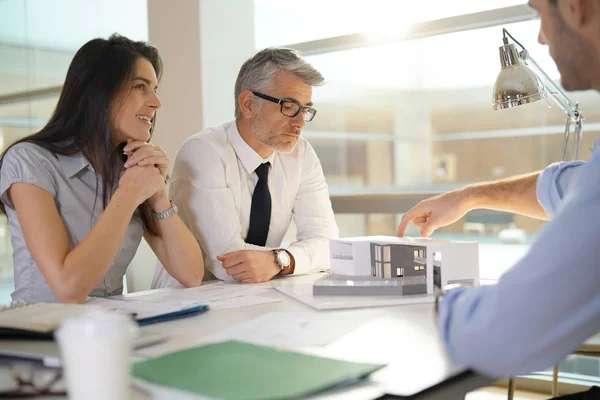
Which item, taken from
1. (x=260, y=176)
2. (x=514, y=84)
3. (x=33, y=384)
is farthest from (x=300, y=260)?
(x=33, y=384)

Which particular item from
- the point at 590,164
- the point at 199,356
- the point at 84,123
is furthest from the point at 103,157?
the point at 590,164

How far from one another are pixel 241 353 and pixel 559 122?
319cm

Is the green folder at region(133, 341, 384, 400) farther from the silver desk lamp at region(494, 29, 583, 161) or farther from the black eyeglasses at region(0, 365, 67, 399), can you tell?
the silver desk lamp at region(494, 29, 583, 161)

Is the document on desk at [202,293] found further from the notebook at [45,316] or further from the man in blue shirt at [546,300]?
the man in blue shirt at [546,300]

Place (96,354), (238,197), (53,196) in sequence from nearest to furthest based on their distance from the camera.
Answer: (96,354) → (53,196) → (238,197)

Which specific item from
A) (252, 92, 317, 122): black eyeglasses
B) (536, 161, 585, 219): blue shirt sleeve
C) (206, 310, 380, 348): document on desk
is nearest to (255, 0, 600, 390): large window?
(536, 161, 585, 219): blue shirt sleeve

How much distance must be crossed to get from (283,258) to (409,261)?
1.77ft

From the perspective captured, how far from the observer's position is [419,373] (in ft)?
3.56

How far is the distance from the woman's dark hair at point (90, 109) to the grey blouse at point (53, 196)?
4cm

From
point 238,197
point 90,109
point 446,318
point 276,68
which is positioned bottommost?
point 446,318

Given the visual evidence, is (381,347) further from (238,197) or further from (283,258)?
(238,197)

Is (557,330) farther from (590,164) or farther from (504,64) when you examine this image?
(504,64)

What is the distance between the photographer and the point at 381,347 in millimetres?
1264

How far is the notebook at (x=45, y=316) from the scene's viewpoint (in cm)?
119
